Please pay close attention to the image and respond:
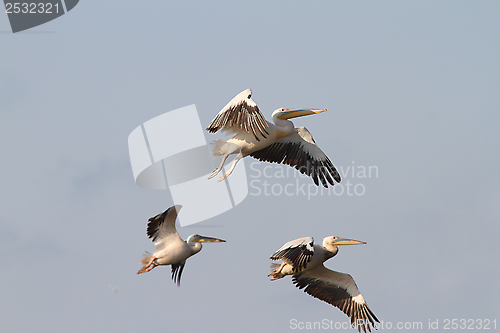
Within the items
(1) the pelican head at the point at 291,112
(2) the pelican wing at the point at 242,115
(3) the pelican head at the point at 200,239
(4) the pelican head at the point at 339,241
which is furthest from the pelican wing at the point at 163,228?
(4) the pelican head at the point at 339,241

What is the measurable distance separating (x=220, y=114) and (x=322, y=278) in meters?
5.24

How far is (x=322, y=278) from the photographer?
15.4 meters

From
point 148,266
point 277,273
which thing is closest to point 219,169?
point 148,266

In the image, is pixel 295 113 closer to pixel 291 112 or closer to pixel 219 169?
pixel 291 112

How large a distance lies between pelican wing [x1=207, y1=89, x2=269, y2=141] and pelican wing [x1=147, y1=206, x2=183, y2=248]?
2.33m

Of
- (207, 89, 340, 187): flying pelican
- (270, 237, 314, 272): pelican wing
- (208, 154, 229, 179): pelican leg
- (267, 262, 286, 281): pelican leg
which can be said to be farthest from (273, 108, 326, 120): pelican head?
(267, 262, 286, 281): pelican leg

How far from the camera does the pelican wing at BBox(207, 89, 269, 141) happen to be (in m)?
12.1

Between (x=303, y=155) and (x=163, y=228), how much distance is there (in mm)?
3625

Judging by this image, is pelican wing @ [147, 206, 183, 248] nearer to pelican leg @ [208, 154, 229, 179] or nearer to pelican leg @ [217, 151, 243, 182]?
pelican leg @ [208, 154, 229, 179]

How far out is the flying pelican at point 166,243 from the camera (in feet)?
44.6

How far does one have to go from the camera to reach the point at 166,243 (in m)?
14.0

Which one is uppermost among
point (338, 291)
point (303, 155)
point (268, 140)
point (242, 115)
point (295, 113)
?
point (242, 115)

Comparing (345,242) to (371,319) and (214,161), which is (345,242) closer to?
(371,319)

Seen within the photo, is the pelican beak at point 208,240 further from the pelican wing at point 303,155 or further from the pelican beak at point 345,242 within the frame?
the pelican beak at point 345,242
